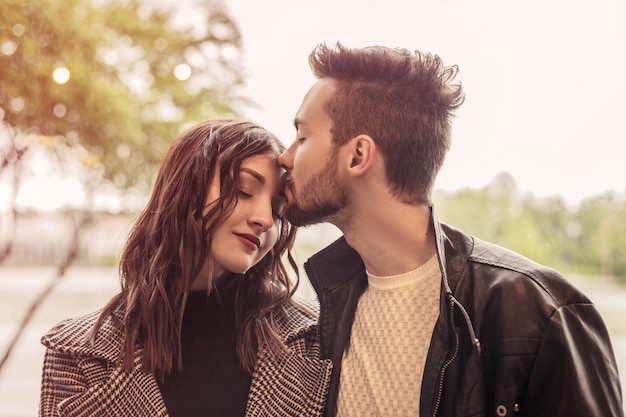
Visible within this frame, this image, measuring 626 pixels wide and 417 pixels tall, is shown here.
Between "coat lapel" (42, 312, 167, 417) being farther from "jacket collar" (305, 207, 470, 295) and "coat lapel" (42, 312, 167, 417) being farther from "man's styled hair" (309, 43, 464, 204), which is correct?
"man's styled hair" (309, 43, 464, 204)

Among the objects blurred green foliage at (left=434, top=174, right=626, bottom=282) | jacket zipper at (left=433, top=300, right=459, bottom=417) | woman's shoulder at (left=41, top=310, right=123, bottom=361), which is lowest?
woman's shoulder at (left=41, top=310, right=123, bottom=361)

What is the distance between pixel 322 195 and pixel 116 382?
687mm

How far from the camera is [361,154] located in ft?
5.48

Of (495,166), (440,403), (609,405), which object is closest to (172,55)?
(495,166)

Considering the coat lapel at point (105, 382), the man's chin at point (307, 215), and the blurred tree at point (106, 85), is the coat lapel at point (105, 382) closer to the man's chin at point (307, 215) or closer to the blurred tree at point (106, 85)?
the man's chin at point (307, 215)

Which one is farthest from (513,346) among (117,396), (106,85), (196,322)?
(106,85)

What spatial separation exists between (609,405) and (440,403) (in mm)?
346

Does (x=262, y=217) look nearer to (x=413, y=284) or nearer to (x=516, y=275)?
(x=413, y=284)

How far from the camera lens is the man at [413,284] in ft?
4.61

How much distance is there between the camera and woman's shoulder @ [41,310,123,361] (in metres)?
1.65

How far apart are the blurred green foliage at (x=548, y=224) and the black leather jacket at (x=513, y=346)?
0.98m

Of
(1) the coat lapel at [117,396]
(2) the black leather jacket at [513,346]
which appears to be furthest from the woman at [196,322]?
(2) the black leather jacket at [513,346]

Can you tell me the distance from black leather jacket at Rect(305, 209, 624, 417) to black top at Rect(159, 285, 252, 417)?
1.64 ft

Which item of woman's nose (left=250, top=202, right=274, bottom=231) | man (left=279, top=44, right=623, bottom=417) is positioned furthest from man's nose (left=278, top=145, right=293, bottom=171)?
woman's nose (left=250, top=202, right=274, bottom=231)
